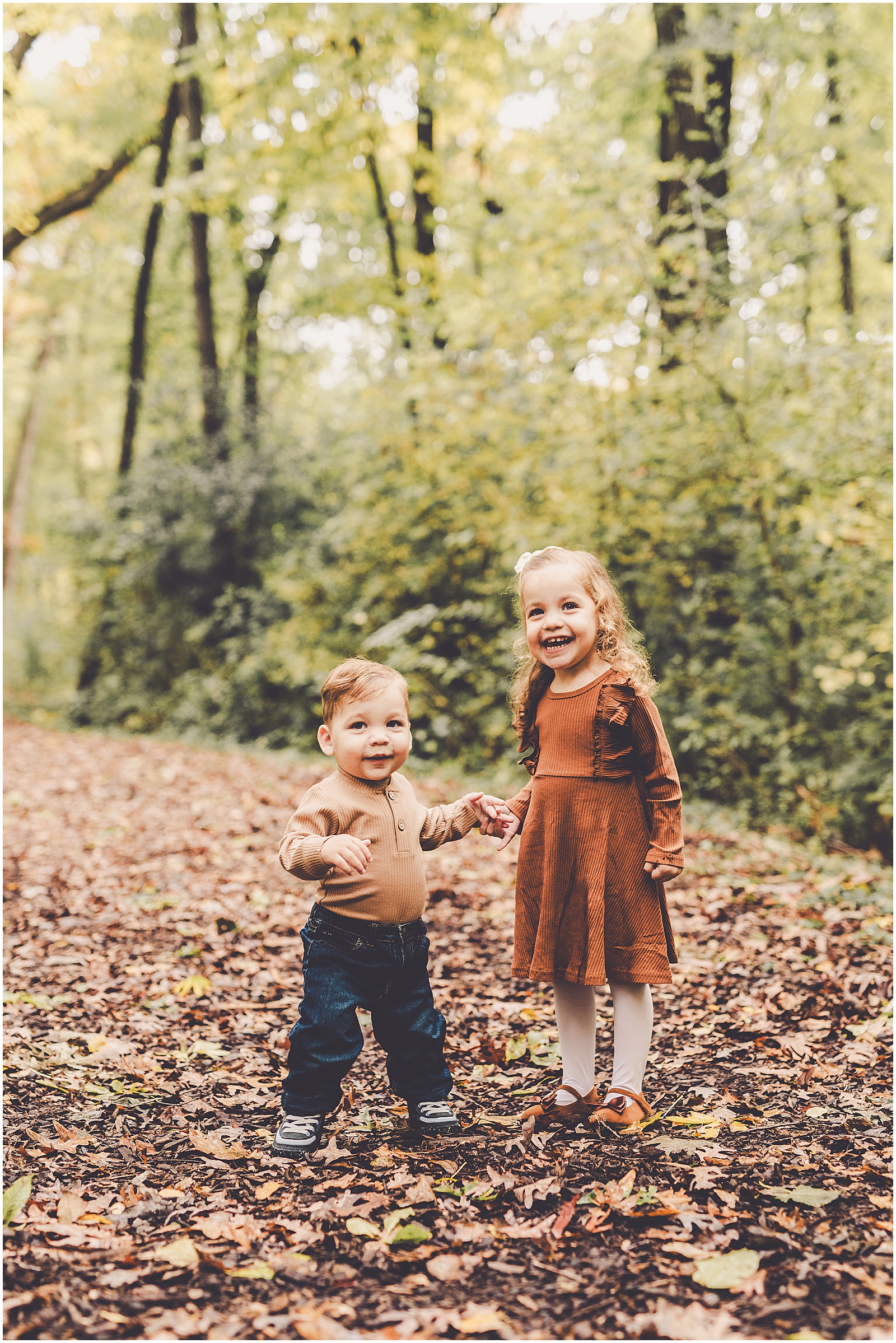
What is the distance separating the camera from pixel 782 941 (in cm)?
488

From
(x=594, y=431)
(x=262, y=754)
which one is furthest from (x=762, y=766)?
(x=262, y=754)

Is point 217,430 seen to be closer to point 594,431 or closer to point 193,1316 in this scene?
point 594,431

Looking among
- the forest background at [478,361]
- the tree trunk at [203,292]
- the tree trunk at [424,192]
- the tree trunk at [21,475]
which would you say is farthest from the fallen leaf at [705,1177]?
the tree trunk at [21,475]

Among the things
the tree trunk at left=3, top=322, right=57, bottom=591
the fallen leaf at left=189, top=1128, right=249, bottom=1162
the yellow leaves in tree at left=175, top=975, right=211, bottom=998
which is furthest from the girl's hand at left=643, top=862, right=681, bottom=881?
the tree trunk at left=3, top=322, right=57, bottom=591

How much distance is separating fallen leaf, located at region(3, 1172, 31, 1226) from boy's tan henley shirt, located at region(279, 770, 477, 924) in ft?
3.34

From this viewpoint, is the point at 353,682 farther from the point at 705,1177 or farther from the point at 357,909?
the point at 705,1177

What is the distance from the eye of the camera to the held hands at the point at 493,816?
9.81ft

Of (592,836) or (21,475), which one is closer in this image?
(592,836)

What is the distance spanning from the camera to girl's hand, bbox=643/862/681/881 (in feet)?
9.38

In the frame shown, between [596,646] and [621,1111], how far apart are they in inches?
56.2

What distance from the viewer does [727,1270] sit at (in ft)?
7.34

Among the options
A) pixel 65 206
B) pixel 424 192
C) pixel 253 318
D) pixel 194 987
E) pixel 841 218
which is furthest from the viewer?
pixel 253 318

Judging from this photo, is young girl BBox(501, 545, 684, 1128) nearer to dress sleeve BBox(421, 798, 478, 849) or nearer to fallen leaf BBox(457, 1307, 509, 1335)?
dress sleeve BBox(421, 798, 478, 849)

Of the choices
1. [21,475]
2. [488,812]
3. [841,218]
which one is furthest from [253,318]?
[488,812]
